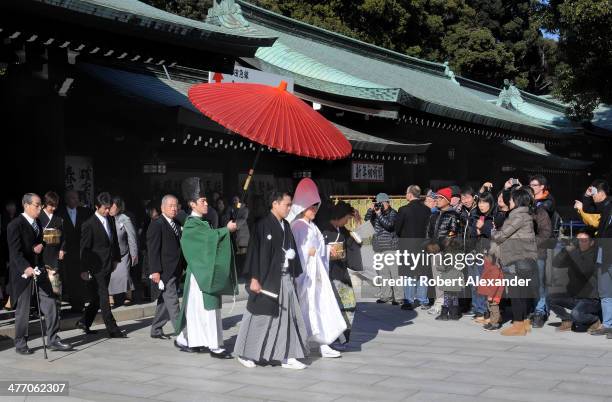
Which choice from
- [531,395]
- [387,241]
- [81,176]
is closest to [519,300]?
[387,241]

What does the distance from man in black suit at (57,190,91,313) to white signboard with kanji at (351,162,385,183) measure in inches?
359

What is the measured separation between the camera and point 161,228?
27.3 ft

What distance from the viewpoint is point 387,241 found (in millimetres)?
11320

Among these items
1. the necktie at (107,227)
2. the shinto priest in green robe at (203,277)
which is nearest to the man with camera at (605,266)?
the shinto priest in green robe at (203,277)

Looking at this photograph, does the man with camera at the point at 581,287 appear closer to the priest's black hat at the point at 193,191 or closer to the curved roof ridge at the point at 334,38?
the priest's black hat at the point at 193,191

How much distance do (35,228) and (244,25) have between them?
1238cm

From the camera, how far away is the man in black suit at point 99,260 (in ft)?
27.7

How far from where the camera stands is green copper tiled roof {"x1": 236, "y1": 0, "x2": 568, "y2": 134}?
1716 centimetres

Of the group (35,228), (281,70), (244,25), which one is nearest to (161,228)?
(35,228)

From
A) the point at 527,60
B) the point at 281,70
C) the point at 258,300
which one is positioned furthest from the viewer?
the point at 527,60

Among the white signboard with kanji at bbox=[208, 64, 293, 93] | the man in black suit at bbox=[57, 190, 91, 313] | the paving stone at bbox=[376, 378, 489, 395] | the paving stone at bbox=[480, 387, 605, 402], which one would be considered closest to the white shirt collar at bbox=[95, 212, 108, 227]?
the man in black suit at bbox=[57, 190, 91, 313]

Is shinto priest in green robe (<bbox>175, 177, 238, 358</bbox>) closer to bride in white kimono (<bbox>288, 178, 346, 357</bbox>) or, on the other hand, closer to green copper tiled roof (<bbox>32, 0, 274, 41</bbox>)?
bride in white kimono (<bbox>288, 178, 346, 357</bbox>)

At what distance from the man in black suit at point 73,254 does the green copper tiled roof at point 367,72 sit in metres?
7.90

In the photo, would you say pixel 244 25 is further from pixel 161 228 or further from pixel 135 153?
pixel 161 228
